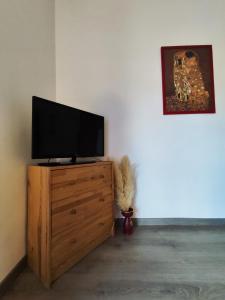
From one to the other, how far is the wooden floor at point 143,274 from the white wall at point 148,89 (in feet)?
1.88

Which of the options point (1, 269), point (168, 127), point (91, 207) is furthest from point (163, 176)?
point (1, 269)

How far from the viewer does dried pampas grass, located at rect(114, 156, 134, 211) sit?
235 centimetres

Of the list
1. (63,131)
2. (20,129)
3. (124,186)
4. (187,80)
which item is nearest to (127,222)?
(124,186)

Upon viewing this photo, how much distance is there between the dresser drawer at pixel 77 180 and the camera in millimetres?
1505

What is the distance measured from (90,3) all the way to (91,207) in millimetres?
2445

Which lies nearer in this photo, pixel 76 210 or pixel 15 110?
pixel 15 110

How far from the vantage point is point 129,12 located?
2625 millimetres

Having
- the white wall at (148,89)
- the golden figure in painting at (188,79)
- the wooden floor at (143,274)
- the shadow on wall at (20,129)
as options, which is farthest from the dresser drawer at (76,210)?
the golden figure in painting at (188,79)

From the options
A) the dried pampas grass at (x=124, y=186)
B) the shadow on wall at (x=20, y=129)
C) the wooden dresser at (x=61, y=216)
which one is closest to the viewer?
the wooden dresser at (x=61, y=216)

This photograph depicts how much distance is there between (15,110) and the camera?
162 cm

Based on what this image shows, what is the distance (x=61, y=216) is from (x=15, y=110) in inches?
34.2

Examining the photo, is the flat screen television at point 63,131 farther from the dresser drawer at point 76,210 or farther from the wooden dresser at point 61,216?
the dresser drawer at point 76,210

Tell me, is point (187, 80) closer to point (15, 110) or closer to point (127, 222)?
point (127, 222)

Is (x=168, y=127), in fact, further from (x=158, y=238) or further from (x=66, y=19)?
(x=66, y=19)
